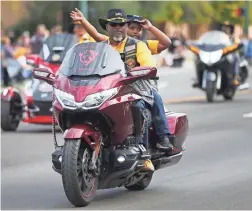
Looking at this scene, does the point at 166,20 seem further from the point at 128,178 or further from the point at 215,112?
the point at 128,178

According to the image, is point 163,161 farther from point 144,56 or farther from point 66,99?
point 66,99

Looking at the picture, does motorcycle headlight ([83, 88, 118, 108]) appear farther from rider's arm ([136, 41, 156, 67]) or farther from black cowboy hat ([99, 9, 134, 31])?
black cowboy hat ([99, 9, 134, 31])

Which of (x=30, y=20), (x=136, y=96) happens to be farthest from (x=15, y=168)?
(x=30, y=20)

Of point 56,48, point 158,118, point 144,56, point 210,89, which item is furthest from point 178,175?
point 210,89

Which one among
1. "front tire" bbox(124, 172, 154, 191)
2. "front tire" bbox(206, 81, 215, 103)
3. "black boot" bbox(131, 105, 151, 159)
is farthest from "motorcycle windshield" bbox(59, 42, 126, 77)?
"front tire" bbox(206, 81, 215, 103)

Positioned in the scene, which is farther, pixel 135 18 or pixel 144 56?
pixel 135 18

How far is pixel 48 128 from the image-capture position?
16609mm

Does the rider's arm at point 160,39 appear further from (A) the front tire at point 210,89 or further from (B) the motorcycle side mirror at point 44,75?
(A) the front tire at point 210,89

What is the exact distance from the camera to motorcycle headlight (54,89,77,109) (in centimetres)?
823

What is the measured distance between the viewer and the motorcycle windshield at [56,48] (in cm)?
1579

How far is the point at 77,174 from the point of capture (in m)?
8.11

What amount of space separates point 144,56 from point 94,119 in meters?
0.98

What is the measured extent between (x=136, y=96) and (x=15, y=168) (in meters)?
3.36

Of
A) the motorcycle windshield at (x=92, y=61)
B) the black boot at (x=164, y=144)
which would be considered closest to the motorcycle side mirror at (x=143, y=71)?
the motorcycle windshield at (x=92, y=61)
